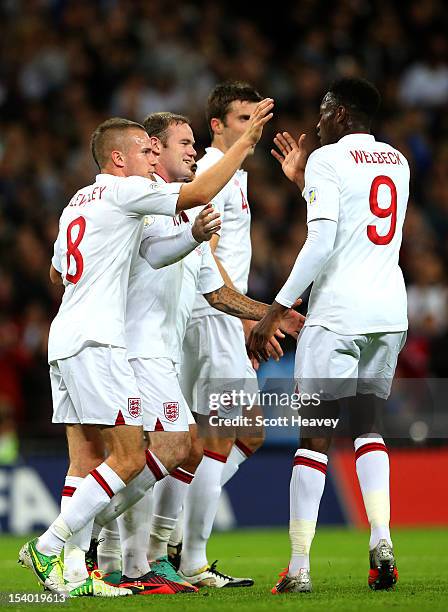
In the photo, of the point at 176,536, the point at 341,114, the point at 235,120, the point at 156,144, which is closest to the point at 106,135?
the point at 156,144

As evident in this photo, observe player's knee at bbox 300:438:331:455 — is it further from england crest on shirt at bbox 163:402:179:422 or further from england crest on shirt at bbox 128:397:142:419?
england crest on shirt at bbox 128:397:142:419

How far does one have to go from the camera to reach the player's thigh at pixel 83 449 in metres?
6.73

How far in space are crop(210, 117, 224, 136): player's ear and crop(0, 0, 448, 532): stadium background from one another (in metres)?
4.39

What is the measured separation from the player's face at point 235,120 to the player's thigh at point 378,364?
2.03 m

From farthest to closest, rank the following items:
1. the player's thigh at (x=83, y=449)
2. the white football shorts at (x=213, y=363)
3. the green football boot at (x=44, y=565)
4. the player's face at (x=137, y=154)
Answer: the white football shorts at (x=213, y=363), the player's face at (x=137, y=154), the player's thigh at (x=83, y=449), the green football boot at (x=44, y=565)

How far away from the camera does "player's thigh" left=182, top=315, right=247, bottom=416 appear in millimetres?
7684

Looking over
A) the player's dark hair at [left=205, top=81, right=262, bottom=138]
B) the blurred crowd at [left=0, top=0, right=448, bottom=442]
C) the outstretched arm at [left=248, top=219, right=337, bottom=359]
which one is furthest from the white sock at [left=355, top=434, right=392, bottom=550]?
the blurred crowd at [left=0, top=0, right=448, bottom=442]

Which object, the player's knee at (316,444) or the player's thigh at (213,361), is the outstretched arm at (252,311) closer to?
the player's thigh at (213,361)

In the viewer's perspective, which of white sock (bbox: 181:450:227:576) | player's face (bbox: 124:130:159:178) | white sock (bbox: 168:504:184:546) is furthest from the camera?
white sock (bbox: 168:504:184:546)

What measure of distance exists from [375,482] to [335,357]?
71cm

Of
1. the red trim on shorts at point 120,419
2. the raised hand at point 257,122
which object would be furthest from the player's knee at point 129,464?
the raised hand at point 257,122

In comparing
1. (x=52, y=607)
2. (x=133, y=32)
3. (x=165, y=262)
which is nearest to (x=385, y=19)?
(x=133, y=32)

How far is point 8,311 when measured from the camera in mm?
13555

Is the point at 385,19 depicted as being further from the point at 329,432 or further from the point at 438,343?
the point at 329,432
